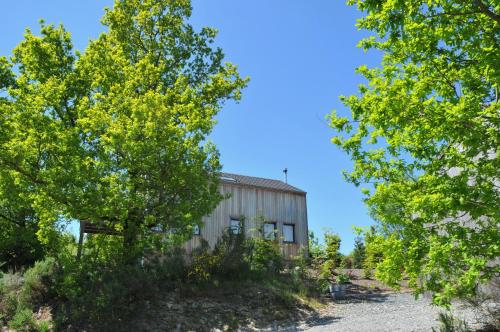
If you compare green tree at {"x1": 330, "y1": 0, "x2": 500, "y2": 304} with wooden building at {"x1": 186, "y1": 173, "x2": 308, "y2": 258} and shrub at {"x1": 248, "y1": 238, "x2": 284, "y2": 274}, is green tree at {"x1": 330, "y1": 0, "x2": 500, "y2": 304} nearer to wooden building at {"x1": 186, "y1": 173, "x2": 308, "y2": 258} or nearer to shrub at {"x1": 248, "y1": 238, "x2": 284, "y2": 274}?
shrub at {"x1": 248, "y1": 238, "x2": 284, "y2": 274}

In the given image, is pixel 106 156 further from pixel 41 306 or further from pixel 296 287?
pixel 296 287

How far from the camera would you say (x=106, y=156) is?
14734mm

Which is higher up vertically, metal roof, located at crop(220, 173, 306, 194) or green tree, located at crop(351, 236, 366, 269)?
metal roof, located at crop(220, 173, 306, 194)

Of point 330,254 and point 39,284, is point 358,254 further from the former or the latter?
point 39,284

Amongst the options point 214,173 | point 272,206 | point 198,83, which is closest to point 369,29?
point 214,173

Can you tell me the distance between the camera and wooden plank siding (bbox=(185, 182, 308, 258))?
83.0ft

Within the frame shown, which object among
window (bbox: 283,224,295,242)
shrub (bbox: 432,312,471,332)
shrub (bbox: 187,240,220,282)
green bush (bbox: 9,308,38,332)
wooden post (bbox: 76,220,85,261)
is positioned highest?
window (bbox: 283,224,295,242)

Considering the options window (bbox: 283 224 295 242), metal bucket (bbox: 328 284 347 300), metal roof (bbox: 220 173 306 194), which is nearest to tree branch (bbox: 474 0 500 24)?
metal bucket (bbox: 328 284 347 300)

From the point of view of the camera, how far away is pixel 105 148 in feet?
47.5

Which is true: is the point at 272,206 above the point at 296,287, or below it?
above

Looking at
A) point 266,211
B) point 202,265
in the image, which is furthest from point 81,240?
point 266,211

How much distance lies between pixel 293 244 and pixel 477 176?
19.0 metres

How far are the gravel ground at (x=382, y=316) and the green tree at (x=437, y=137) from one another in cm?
311

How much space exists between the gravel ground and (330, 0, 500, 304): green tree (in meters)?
3.11
